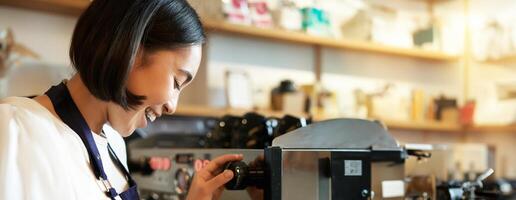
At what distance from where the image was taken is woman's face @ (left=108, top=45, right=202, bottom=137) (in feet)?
2.83

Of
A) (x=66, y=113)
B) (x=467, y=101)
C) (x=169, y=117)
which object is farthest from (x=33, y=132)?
(x=467, y=101)

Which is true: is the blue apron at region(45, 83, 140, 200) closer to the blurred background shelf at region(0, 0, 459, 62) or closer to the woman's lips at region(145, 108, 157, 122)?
the woman's lips at region(145, 108, 157, 122)

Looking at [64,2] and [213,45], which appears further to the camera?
[213,45]

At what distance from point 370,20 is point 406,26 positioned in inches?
13.7

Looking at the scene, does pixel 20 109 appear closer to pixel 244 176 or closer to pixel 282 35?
pixel 244 176

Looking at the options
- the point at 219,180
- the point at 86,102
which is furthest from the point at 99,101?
the point at 219,180

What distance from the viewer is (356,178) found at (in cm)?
98

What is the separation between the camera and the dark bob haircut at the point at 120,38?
0.82 metres

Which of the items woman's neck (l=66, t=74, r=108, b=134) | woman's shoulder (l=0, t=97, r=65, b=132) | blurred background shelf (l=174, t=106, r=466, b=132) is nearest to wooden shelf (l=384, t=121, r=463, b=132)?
blurred background shelf (l=174, t=106, r=466, b=132)

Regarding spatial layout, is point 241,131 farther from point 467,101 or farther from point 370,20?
point 467,101

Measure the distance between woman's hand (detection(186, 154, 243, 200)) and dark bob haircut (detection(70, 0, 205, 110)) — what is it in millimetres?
190

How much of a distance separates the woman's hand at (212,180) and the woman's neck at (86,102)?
208 mm

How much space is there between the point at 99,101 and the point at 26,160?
184 mm

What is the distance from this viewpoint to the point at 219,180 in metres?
0.93
